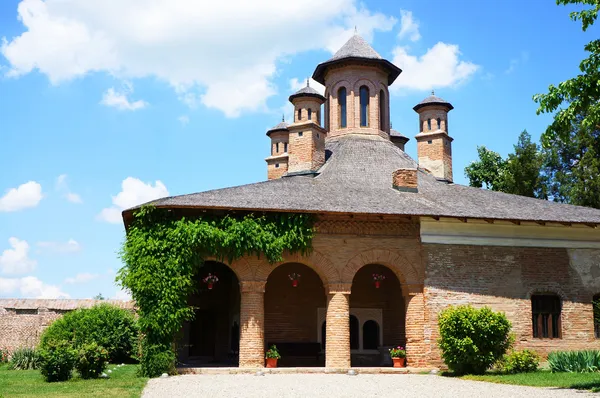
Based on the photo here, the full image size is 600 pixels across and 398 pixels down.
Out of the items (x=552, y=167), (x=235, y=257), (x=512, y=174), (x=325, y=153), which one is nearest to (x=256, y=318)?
(x=235, y=257)

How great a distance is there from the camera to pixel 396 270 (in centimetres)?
2105

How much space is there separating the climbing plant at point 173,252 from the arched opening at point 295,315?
11.9ft

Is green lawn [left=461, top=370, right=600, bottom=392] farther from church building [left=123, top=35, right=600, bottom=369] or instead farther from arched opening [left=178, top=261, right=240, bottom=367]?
arched opening [left=178, top=261, right=240, bottom=367]

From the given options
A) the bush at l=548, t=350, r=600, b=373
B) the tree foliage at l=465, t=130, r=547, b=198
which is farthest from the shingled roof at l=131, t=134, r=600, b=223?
the tree foliage at l=465, t=130, r=547, b=198

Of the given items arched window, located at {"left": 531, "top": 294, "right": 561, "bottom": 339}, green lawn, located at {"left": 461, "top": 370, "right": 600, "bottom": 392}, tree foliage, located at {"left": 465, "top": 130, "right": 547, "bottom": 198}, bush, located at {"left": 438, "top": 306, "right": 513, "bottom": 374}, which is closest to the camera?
green lawn, located at {"left": 461, "top": 370, "right": 600, "bottom": 392}

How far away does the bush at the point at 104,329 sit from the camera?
22.7 metres

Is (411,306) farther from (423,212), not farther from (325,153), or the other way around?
(325,153)

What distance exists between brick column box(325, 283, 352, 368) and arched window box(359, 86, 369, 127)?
1177cm

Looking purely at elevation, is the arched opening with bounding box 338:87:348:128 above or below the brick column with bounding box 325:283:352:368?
above

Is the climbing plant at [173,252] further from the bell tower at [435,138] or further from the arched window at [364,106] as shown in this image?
the bell tower at [435,138]

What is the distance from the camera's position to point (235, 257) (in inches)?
779

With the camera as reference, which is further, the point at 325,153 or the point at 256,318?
the point at 325,153

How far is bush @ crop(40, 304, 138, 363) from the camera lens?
22.7 meters

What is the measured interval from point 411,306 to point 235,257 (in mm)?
5922
